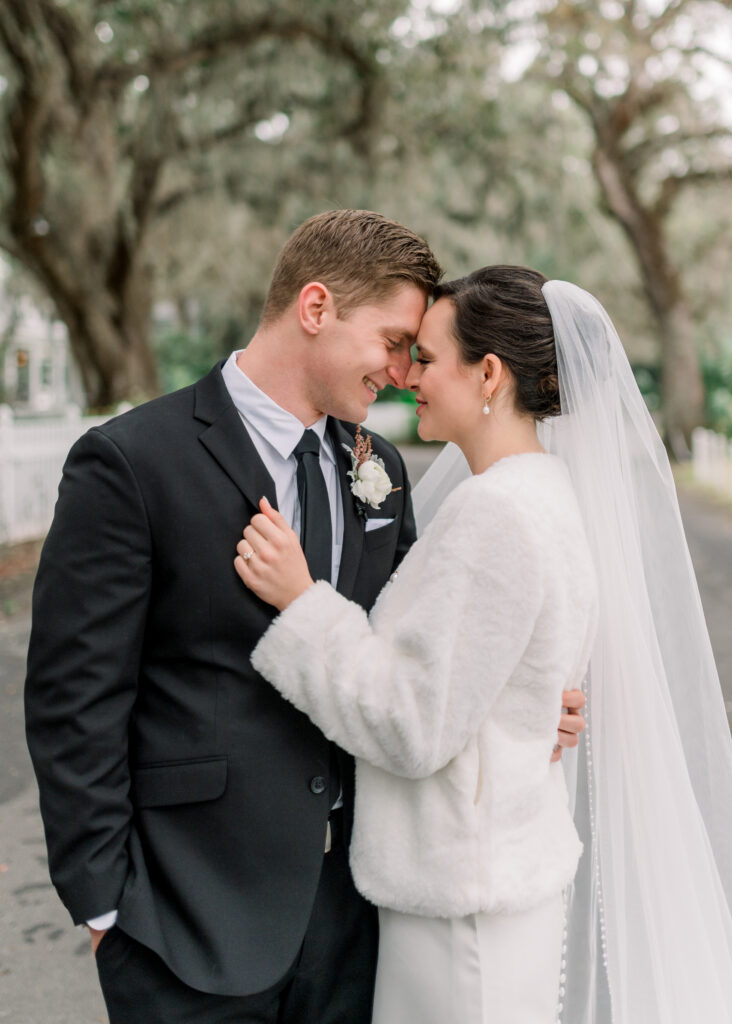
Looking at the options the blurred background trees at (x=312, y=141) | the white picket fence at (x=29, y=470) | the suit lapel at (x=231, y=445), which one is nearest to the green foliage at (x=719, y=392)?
the blurred background trees at (x=312, y=141)

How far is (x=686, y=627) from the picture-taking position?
2342mm

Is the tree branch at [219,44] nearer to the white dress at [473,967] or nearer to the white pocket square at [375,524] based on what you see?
the white pocket square at [375,524]

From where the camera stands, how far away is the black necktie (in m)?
1.97

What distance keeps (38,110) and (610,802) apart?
10.8m

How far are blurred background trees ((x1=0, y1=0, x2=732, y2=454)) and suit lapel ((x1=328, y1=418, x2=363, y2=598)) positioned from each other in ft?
32.9

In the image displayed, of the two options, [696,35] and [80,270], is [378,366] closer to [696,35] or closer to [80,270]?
[80,270]

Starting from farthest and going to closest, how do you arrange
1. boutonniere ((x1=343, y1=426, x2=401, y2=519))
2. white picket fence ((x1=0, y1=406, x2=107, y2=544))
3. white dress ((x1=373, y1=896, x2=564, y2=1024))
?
white picket fence ((x1=0, y1=406, x2=107, y2=544)) → boutonniere ((x1=343, y1=426, x2=401, y2=519)) → white dress ((x1=373, y1=896, x2=564, y2=1024))

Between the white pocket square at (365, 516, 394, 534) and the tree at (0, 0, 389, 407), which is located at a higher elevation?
the tree at (0, 0, 389, 407)

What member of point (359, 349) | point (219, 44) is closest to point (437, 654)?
point (359, 349)

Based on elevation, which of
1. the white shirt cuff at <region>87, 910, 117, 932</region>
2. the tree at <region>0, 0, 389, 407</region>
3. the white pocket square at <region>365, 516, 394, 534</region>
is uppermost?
the tree at <region>0, 0, 389, 407</region>

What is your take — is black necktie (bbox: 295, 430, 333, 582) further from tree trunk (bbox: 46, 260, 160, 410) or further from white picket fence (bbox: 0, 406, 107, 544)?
tree trunk (bbox: 46, 260, 160, 410)

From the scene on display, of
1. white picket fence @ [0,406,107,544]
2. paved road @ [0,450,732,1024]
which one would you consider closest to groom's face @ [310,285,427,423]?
paved road @ [0,450,732,1024]

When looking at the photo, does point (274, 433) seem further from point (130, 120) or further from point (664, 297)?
point (664, 297)

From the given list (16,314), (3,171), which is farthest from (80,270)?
(16,314)
